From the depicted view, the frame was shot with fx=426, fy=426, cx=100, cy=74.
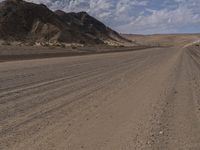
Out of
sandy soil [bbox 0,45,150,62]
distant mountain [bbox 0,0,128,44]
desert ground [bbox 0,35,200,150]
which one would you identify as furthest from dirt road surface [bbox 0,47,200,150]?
distant mountain [bbox 0,0,128,44]

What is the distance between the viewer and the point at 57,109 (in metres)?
11.2

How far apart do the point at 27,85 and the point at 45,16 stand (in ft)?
289

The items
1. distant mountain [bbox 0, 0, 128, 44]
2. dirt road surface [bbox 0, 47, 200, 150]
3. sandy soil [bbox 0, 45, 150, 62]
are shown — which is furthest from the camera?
distant mountain [bbox 0, 0, 128, 44]

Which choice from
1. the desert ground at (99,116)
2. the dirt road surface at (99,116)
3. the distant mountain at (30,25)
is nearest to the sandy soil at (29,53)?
the desert ground at (99,116)

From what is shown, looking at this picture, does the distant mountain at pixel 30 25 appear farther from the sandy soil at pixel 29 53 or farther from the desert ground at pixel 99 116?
the desert ground at pixel 99 116

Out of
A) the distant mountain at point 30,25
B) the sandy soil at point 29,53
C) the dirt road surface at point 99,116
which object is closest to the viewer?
the dirt road surface at point 99,116

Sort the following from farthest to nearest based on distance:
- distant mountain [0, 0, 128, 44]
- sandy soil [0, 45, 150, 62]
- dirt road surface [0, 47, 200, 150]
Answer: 1. distant mountain [0, 0, 128, 44]
2. sandy soil [0, 45, 150, 62]
3. dirt road surface [0, 47, 200, 150]

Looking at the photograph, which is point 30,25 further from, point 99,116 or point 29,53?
point 99,116

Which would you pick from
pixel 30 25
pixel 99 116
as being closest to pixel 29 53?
pixel 99 116

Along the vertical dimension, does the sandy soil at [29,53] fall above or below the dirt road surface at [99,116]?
below

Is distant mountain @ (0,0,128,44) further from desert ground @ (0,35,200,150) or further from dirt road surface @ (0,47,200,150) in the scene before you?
dirt road surface @ (0,47,200,150)

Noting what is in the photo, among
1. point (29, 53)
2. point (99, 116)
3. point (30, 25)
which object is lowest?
point (29, 53)

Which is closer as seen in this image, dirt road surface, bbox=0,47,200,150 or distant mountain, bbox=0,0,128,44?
dirt road surface, bbox=0,47,200,150

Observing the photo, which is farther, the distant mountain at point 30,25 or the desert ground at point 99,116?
the distant mountain at point 30,25
